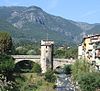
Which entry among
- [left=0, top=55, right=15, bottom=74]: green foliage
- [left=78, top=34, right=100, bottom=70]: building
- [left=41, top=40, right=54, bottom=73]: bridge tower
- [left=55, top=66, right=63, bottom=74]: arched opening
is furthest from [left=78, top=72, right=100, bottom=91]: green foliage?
[left=55, top=66, right=63, bottom=74]: arched opening

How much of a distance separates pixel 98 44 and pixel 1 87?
38.5 m

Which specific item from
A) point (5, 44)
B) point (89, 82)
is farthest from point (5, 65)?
point (5, 44)

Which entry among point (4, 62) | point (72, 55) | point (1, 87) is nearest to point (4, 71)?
point (4, 62)

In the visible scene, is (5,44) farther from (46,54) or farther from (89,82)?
(89,82)

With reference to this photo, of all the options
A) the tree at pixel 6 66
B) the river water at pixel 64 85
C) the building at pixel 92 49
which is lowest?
the river water at pixel 64 85

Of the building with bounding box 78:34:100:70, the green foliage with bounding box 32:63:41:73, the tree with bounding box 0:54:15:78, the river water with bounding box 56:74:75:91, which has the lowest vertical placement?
the river water with bounding box 56:74:75:91

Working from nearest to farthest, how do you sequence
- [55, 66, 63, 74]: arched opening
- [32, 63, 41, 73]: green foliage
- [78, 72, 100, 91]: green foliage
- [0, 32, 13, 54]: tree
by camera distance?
[78, 72, 100, 91]: green foliage → [32, 63, 41, 73]: green foliage → [0, 32, 13, 54]: tree → [55, 66, 63, 74]: arched opening

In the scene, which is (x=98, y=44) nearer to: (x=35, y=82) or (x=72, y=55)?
(x=35, y=82)

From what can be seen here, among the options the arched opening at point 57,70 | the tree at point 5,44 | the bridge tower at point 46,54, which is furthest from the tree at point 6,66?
the arched opening at point 57,70

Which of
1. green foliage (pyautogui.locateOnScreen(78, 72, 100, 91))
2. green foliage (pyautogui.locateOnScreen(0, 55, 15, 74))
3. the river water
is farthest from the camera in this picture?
green foliage (pyautogui.locateOnScreen(0, 55, 15, 74))

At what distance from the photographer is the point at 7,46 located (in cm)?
10806

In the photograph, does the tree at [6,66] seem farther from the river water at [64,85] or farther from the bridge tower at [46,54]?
the bridge tower at [46,54]

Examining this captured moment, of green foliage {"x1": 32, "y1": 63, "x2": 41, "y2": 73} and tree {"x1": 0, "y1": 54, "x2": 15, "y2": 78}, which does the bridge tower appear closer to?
green foliage {"x1": 32, "y1": 63, "x2": 41, "y2": 73}

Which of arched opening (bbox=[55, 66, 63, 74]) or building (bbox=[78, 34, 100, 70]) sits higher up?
building (bbox=[78, 34, 100, 70])
